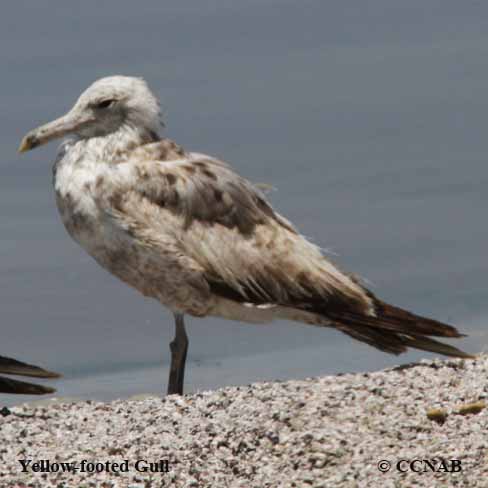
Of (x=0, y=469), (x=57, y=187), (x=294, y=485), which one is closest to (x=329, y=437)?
(x=294, y=485)

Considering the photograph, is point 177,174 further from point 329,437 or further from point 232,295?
point 329,437

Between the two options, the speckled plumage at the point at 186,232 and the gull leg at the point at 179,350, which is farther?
the gull leg at the point at 179,350

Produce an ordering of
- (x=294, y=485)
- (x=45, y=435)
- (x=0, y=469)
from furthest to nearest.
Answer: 1. (x=45, y=435)
2. (x=0, y=469)
3. (x=294, y=485)

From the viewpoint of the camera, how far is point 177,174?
14453mm

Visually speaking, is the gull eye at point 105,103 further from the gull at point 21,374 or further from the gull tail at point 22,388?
the gull tail at point 22,388

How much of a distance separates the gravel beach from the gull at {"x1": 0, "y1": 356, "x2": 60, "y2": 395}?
24 centimetres

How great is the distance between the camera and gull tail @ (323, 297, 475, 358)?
14.4 meters

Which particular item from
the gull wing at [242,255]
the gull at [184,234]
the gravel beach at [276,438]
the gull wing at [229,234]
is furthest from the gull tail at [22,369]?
the gull wing at [229,234]

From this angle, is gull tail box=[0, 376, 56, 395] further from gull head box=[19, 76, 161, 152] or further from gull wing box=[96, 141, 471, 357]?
gull head box=[19, 76, 161, 152]

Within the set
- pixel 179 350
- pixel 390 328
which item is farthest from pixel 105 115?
pixel 390 328

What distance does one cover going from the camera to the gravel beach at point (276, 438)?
11000 millimetres

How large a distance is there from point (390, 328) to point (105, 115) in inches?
124

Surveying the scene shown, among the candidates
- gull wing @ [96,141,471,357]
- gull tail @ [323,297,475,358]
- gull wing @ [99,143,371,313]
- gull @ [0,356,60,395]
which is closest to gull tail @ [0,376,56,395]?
gull @ [0,356,60,395]

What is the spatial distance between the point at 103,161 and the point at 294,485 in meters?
4.58
